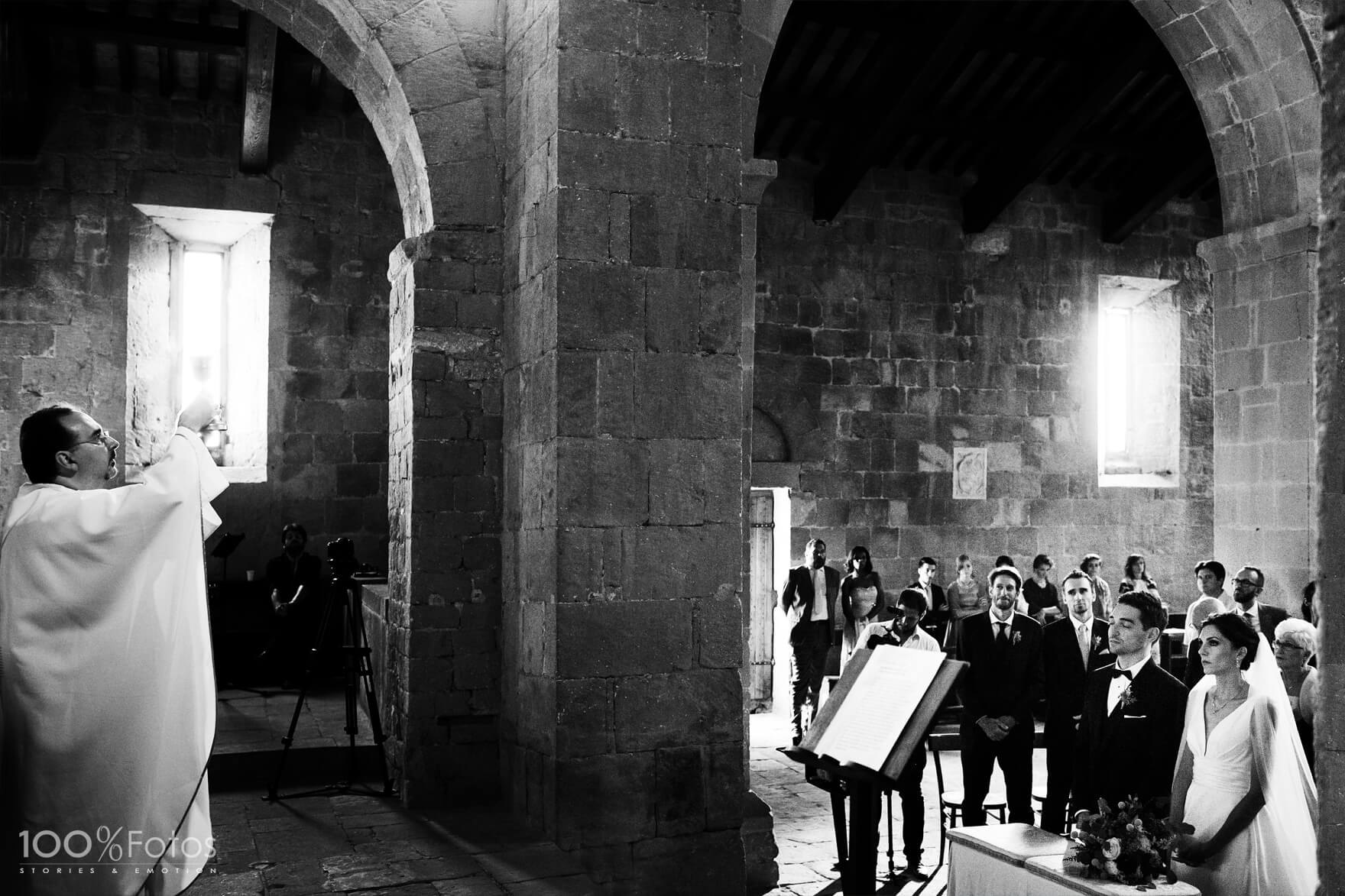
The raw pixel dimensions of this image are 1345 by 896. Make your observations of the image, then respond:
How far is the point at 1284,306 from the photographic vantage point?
6.11 meters

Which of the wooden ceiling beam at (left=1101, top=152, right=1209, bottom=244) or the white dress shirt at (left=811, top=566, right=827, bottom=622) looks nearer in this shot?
the white dress shirt at (left=811, top=566, right=827, bottom=622)

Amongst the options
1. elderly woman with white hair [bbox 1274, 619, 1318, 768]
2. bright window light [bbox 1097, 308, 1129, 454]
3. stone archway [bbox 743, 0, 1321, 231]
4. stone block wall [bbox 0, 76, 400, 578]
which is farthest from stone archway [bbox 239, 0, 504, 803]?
bright window light [bbox 1097, 308, 1129, 454]

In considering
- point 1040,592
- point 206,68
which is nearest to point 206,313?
point 206,68

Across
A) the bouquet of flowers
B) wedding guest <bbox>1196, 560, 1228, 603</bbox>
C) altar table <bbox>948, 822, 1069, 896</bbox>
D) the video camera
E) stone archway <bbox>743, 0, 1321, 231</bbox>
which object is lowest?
altar table <bbox>948, 822, 1069, 896</bbox>

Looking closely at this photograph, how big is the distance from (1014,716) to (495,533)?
8.68 feet

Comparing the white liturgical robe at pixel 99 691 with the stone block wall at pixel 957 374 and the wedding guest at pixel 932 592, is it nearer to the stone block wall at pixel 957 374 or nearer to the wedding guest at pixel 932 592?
the wedding guest at pixel 932 592

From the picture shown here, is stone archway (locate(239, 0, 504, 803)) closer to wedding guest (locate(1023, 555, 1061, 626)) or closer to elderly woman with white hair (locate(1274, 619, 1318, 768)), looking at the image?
elderly woman with white hair (locate(1274, 619, 1318, 768))

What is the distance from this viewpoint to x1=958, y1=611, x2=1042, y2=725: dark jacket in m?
5.38

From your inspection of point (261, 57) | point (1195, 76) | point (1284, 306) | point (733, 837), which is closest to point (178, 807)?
point (733, 837)

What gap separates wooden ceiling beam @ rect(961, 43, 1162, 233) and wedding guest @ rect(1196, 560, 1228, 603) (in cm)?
507

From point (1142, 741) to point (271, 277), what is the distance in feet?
26.2

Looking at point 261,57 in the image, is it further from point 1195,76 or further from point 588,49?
point 1195,76

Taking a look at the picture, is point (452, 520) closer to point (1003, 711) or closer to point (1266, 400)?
point (1003, 711)

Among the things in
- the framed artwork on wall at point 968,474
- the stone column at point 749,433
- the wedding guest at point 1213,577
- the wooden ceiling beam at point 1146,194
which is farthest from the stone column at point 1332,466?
the wooden ceiling beam at point 1146,194
